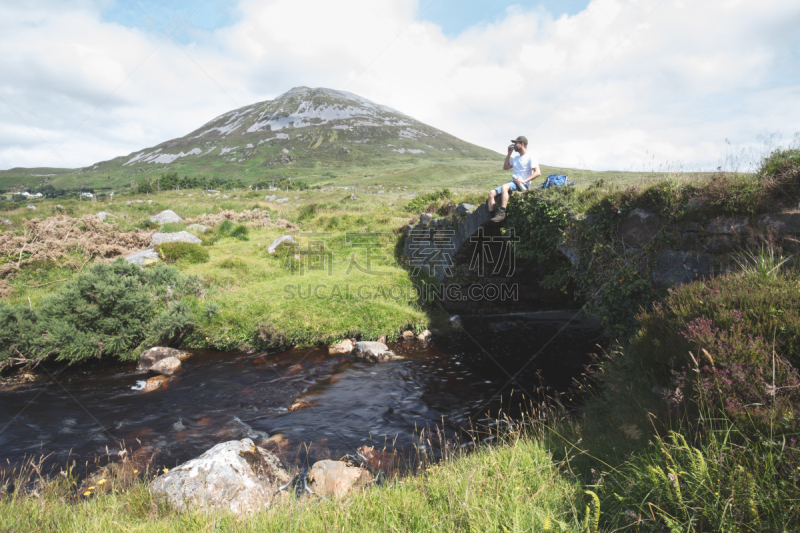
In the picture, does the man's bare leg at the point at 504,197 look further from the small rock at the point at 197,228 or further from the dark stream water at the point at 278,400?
the small rock at the point at 197,228

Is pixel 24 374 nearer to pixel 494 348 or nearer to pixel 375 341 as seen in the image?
pixel 375 341

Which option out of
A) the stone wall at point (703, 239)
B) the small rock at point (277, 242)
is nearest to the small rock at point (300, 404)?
the stone wall at point (703, 239)

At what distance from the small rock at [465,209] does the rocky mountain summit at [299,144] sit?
13258 centimetres

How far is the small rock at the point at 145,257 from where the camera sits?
14292 millimetres

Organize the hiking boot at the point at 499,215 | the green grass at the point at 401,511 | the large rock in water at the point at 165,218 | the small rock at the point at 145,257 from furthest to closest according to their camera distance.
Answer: the large rock in water at the point at 165,218 < the small rock at the point at 145,257 < the hiking boot at the point at 499,215 < the green grass at the point at 401,511

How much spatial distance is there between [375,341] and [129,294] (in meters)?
6.73

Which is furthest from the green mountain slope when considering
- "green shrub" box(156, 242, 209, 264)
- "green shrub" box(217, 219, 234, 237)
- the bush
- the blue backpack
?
the bush

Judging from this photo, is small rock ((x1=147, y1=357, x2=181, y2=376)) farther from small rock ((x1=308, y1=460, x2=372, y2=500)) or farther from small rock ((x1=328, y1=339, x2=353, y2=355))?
small rock ((x1=308, y1=460, x2=372, y2=500))

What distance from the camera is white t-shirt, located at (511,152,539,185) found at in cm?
1012

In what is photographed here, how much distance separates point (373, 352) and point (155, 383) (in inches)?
198

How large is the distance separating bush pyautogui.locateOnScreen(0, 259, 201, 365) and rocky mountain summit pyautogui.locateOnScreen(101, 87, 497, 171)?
13368 cm

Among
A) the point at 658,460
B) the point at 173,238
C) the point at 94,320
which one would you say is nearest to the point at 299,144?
the point at 173,238

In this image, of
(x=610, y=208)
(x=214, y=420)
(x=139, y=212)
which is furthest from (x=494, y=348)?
(x=139, y=212)

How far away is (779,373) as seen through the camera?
2832 millimetres
